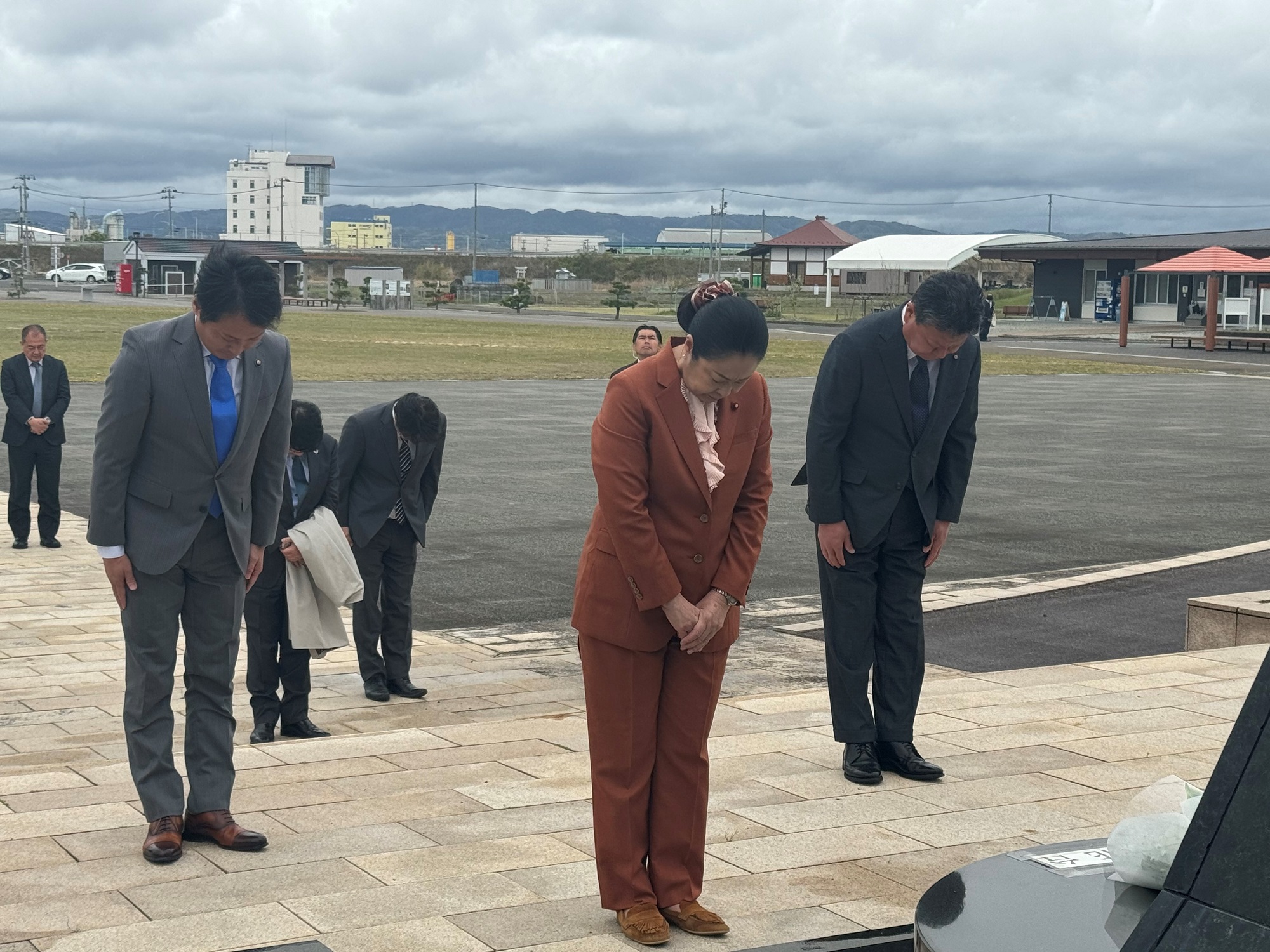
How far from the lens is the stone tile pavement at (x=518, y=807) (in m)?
3.90

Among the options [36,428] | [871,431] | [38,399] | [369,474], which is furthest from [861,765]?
[38,399]

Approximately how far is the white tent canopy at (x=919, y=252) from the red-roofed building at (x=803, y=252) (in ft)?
66.7

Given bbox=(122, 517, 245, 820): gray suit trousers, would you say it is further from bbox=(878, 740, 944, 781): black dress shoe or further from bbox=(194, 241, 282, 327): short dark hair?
bbox=(878, 740, 944, 781): black dress shoe

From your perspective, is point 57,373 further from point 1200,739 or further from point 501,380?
point 501,380

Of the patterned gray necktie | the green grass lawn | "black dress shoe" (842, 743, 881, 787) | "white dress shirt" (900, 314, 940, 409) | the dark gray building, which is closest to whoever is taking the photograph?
"black dress shoe" (842, 743, 881, 787)

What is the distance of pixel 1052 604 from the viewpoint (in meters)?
10.2

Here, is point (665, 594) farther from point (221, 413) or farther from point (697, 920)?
point (221, 413)

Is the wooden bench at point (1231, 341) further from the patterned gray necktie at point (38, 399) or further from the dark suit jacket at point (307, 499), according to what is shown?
the dark suit jacket at point (307, 499)

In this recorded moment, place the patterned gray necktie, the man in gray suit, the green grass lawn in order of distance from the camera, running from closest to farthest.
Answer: the man in gray suit < the patterned gray necktie < the green grass lawn

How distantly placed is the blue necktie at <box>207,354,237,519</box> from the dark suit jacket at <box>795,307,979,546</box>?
6.88ft

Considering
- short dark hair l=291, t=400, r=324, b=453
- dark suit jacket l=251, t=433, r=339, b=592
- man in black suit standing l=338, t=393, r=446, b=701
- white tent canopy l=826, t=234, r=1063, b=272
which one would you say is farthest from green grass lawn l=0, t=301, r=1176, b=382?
short dark hair l=291, t=400, r=324, b=453

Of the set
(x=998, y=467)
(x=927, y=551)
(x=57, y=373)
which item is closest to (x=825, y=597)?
(x=927, y=551)

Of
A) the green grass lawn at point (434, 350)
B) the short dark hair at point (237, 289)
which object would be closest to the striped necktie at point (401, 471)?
the short dark hair at point (237, 289)

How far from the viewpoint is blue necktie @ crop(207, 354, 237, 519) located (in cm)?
468
